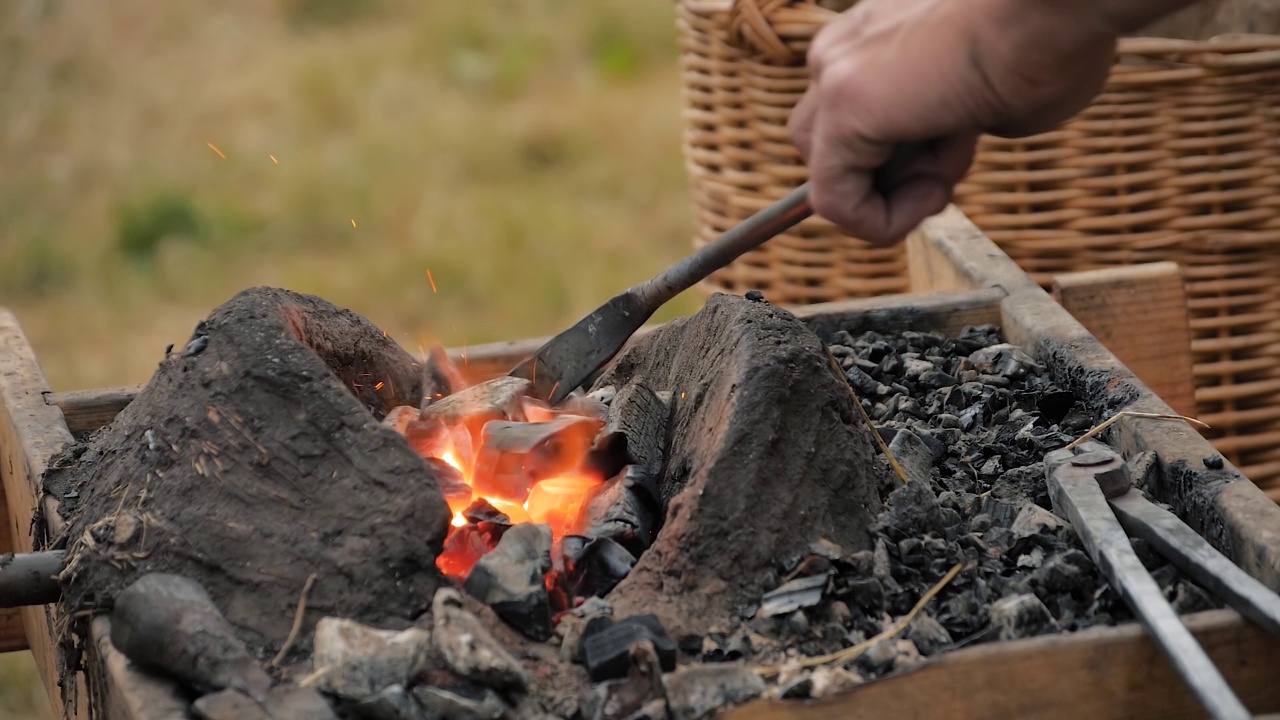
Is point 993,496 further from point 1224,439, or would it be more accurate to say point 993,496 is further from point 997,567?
point 1224,439

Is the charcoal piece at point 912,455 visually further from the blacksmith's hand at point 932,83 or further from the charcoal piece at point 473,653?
the charcoal piece at point 473,653

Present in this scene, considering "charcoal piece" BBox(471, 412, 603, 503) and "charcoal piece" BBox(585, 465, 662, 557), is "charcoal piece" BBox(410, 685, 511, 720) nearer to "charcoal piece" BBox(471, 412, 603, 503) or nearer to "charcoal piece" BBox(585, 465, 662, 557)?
"charcoal piece" BBox(585, 465, 662, 557)

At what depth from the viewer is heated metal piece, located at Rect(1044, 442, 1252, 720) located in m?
1.21

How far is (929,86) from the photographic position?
1488 mm

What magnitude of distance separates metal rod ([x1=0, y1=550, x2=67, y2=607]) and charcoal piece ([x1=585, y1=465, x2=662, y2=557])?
0.59 meters

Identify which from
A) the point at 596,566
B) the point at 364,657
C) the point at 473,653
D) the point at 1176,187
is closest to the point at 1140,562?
the point at 596,566

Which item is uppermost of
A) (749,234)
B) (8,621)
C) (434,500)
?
(749,234)

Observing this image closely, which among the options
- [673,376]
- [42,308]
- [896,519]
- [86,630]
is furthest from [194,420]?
[42,308]

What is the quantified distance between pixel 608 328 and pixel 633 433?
26cm

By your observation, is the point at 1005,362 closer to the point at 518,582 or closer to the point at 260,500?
the point at 518,582

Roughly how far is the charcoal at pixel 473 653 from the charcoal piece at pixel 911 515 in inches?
18.1

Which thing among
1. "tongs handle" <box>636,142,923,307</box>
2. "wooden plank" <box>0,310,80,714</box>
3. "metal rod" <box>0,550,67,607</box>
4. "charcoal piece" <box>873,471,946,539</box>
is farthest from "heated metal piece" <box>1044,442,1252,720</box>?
"wooden plank" <box>0,310,80,714</box>

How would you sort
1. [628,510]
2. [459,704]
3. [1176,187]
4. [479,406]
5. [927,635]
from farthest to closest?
1. [1176,187]
2. [479,406]
3. [628,510]
4. [927,635]
5. [459,704]

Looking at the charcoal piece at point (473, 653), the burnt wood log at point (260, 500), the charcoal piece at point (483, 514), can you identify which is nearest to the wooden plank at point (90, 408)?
the burnt wood log at point (260, 500)
